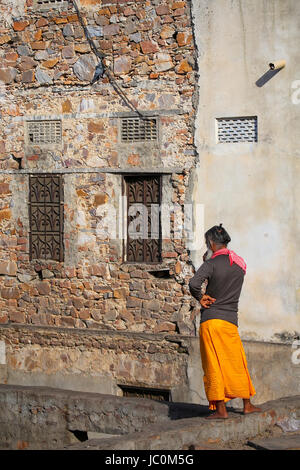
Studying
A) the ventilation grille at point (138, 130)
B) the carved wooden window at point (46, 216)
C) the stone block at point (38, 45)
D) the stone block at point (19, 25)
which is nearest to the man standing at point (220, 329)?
the ventilation grille at point (138, 130)

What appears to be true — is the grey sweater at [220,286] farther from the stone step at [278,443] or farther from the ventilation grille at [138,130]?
the ventilation grille at [138,130]

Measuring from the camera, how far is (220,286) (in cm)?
725

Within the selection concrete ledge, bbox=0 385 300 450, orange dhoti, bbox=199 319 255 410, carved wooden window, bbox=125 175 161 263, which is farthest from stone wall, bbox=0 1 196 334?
orange dhoti, bbox=199 319 255 410

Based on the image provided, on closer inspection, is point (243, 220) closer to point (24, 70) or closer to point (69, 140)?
point (69, 140)

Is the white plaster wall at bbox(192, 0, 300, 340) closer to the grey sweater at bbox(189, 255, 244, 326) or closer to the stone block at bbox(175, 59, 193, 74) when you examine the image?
the stone block at bbox(175, 59, 193, 74)

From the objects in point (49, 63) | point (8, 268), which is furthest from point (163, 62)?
point (8, 268)

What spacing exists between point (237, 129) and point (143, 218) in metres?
1.66

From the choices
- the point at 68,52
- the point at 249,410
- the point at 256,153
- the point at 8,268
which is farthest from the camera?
the point at 8,268

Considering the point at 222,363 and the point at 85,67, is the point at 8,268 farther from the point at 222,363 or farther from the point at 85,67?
the point at 222,363

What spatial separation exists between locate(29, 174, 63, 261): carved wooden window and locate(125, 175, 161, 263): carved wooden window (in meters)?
0.95

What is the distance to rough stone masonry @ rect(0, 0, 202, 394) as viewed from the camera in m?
10.4

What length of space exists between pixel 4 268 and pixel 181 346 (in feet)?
9.06
